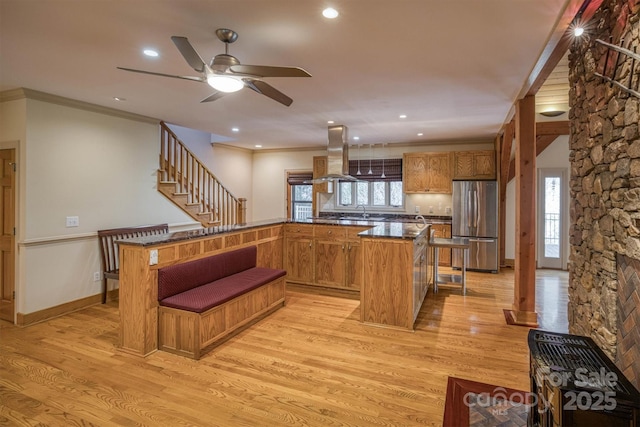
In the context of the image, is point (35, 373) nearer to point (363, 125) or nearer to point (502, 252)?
point (363, 125)

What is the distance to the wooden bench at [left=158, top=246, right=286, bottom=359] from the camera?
10.2ft

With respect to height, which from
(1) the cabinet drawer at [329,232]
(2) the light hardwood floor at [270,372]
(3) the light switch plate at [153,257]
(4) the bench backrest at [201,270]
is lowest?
(2) the light hardwood floor at [270,372]

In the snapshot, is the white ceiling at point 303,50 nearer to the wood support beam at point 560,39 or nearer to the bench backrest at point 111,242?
the wood support beam at point 560,39

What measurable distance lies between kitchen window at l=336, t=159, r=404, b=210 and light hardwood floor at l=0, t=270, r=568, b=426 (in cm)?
390

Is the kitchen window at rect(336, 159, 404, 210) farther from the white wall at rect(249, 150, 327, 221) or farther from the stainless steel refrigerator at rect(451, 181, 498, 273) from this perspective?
the stainless steel refrigerator at rect(451, 181, 498, 273)

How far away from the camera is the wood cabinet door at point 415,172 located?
719cm

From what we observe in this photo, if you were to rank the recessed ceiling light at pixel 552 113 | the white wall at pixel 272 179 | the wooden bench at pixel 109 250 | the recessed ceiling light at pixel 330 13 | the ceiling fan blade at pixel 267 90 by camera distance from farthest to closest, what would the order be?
the white wall at pixel 272 179 → the recessed ceiling light at pixel 552 113 → the wooden bench at pixel 109 250 → the ceiling fan blade at pixel 267 90 → the recessed ceiling light at pixel 330 13

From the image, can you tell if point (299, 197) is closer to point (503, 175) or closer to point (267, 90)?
point (503, 175)

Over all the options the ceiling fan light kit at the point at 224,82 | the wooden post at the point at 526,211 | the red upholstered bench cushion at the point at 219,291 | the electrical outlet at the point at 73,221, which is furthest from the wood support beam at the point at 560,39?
the electrical outlet at the point at 73,221

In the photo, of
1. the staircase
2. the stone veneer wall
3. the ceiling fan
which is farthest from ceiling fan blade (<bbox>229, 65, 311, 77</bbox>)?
the staircase

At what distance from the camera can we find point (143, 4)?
7.11ft

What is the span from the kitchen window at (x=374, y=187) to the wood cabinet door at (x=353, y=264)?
2719 mm

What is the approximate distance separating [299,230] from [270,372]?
111 inches

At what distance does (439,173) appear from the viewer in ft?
23.2
